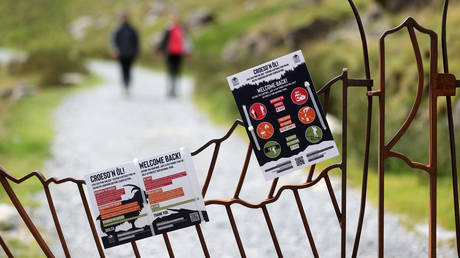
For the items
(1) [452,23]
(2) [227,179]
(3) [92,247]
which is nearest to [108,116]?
(2) [227,179]

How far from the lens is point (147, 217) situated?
2678 mm

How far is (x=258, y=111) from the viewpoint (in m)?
2.62

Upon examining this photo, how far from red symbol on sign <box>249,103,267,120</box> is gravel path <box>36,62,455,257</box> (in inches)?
70.7

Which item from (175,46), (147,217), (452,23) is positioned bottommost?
(147,217)

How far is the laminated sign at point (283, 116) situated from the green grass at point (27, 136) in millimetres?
3424

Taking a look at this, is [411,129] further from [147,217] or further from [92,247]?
Answer: [147,217]

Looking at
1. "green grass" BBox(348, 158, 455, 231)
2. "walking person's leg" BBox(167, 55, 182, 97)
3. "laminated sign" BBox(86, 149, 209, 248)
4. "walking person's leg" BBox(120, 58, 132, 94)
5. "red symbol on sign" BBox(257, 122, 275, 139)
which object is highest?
"walking person's leg" BBox(120, 58, 132, 94)

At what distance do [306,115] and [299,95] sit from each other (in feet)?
0.27

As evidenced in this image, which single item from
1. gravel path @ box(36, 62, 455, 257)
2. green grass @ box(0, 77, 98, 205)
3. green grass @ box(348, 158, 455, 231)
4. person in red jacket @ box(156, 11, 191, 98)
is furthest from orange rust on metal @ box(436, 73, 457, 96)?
person in red jacket @ box(156, 11, 191, 98)

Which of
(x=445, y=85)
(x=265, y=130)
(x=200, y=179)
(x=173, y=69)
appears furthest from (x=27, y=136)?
(x=445, y=85)

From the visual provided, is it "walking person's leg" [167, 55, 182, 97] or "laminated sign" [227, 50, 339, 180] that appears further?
"walking person's leg" [167, 55, 182, 97]

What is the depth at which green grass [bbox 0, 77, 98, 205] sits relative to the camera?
6621mm

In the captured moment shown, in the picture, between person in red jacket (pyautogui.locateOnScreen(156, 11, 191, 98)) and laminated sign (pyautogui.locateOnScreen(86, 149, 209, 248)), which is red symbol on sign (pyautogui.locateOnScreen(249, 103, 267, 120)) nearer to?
laminated sign (pyautogui.locateOnScreen(86, 149, 209, 248))

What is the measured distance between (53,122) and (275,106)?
7.79m
